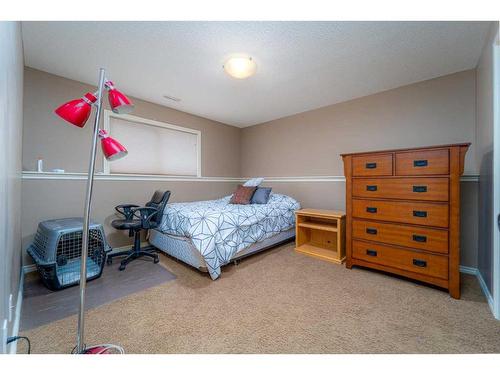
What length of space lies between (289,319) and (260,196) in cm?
201

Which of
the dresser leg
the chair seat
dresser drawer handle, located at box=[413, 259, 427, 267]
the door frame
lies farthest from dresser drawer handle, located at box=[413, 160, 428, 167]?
the chair seat

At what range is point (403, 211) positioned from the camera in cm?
195

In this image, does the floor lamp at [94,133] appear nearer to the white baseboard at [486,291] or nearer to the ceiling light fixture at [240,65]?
the ceiling light fixture at [240,65]

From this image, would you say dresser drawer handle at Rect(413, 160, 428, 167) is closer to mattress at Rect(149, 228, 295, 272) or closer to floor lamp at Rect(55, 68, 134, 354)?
mattress at Rect(149, 228, 295, 272)

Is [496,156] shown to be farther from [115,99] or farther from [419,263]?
[115,99]

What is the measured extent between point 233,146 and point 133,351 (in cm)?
385

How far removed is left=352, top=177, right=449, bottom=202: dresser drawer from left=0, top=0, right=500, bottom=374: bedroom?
0.01 metres

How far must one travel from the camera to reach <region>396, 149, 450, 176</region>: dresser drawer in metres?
1.74

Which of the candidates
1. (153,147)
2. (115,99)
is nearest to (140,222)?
(153,147)

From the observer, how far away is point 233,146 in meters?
4.51

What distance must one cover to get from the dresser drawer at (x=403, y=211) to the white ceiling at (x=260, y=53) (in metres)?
1.47

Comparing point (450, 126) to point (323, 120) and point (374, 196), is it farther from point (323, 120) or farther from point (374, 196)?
point (323, 120)

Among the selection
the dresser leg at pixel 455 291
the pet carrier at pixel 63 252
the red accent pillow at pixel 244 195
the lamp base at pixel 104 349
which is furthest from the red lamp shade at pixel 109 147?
the dresser leg at pixel 455 291

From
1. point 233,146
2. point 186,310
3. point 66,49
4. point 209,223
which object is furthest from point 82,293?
point 233,146
